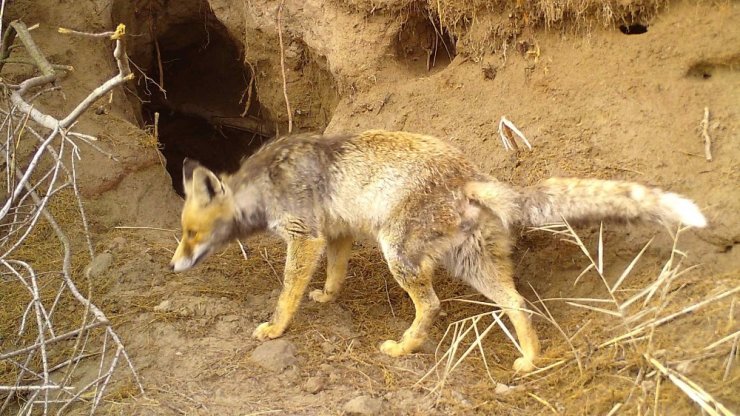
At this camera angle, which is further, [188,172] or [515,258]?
[515,258]

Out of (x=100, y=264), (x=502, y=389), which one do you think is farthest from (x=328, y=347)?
(x=100, y=264)

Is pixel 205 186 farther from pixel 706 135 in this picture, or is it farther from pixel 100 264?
pixel 706 135

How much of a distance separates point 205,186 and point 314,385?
1817 millimetres

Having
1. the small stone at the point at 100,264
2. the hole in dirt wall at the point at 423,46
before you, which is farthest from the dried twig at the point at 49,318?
the hole in dirt wall at the point at 423,46

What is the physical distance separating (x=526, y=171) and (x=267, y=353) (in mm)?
2767

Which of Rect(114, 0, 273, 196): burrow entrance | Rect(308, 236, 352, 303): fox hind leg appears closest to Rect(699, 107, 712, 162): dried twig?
Rect(308, 236, 352, 303): fox hind leg

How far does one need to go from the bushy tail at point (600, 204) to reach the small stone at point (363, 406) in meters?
1.70

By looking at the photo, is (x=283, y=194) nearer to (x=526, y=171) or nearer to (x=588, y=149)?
(x=526, y=171)

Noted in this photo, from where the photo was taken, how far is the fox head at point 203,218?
213 inches

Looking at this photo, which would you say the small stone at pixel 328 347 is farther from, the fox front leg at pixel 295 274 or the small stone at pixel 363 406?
the small stone at pixel 363 406

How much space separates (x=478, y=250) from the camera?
501 centimetres

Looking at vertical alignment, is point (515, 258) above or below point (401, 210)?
below

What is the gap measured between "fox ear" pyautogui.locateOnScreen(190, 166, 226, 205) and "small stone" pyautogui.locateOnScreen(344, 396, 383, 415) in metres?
2.07

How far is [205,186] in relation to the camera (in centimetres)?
535
